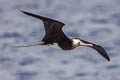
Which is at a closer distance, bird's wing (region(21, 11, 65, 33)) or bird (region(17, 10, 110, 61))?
bird's wing (region(21, 11, 65, 33))

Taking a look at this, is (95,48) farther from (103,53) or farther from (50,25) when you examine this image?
(50,25)

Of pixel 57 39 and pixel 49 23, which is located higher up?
pixel 49 23

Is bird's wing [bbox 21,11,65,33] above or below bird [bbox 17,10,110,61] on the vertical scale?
above

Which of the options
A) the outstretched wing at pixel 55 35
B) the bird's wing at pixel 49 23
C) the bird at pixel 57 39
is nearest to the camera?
the bird's wing at pixel 49 23

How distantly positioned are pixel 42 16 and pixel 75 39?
126 inches

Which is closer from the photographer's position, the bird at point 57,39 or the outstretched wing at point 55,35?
the outstretched wing at point 55,35

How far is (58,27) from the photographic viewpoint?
47.4 ft

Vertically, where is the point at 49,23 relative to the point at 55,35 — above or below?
above

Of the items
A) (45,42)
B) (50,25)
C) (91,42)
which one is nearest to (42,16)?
(50,25)

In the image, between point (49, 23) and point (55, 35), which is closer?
point (49, 23)

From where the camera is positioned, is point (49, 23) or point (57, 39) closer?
point (49, 23)

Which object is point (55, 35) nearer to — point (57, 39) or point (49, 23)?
point (57, 39)

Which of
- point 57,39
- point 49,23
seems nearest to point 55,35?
point 57,39

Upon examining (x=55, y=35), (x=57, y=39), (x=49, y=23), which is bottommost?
(x=57, y=39)
